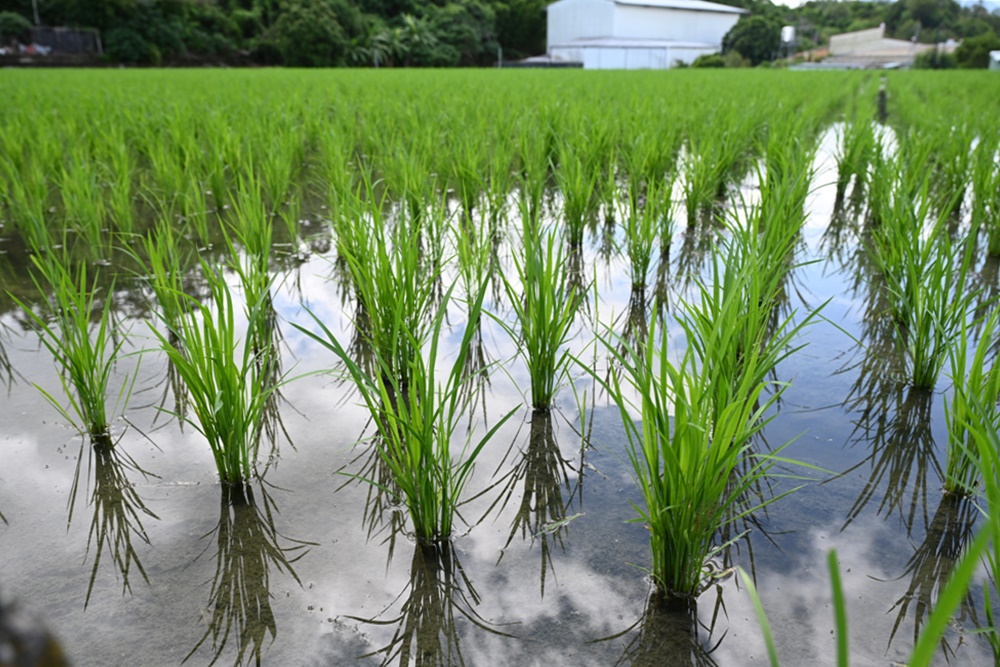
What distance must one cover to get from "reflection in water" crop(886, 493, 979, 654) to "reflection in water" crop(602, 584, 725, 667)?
0.32m

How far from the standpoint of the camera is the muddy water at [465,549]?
1.28m

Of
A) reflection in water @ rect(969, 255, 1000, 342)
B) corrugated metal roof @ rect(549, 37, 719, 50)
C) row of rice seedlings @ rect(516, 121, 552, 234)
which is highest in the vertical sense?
corrugated metal roof @ rect(549, 37, 719, 50)

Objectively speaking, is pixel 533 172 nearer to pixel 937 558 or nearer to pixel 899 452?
pixel 899 452

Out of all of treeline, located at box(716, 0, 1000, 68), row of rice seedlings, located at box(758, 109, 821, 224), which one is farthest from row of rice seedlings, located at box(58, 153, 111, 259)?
treeline, located at box(716, 0, 1000, 68)

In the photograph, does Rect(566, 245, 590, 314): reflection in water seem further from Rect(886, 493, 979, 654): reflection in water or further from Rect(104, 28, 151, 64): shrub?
Rect(104, 28, 151, 64): shrub

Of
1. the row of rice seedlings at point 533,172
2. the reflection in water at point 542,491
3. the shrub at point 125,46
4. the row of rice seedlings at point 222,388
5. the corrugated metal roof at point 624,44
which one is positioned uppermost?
the corrugated metal roof at point 624,44

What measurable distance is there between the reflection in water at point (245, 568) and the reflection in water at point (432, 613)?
0.19 m

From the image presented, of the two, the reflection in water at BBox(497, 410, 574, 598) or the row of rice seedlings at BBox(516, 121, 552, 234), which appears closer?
the reflection in water at BBox(497, 410, 574, 598)

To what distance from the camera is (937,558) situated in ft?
4.89

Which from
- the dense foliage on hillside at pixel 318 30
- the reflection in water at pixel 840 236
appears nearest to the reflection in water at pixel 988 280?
the reflection in water at pixel 840 236

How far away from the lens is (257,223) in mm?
2811

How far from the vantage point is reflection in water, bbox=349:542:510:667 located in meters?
1.25

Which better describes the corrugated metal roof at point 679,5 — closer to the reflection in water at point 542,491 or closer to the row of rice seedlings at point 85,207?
the row of rice seedlings at point 85,207

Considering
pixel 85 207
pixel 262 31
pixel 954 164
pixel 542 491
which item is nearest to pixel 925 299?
pixel 542 491
